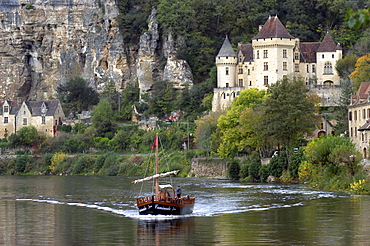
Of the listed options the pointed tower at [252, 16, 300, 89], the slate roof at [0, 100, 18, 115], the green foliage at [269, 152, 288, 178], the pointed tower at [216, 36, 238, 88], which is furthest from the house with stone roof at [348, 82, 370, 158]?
the slate roof at [0, 100, 18, 115]

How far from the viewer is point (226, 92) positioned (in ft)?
359

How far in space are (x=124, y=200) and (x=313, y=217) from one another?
18.5 m

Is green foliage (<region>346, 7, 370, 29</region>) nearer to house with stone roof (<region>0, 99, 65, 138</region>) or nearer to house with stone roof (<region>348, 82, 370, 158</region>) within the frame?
house with stone roof (<region>348, 82, 370, 158</region>)

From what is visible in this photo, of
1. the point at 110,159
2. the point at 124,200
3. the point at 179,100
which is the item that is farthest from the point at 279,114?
the point at 179,100

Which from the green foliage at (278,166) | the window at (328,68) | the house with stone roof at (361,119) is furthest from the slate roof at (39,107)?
the house with stone roof at (361,119)

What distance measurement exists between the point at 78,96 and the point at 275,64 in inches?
1514

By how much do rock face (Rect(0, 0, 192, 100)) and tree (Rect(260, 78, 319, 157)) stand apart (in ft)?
178

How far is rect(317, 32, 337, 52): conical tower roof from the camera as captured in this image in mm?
107562

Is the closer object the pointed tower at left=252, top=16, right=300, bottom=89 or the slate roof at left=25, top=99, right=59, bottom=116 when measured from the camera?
the pointed tower at left=252, top=16, right=300, bottom=89

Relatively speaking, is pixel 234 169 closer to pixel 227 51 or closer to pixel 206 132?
pixel 206 132

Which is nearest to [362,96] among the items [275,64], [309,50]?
[275,64]

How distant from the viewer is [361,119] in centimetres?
6988

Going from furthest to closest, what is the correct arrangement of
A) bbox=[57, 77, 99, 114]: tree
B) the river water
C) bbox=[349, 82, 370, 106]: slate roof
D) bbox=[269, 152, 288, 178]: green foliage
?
1. bbox=[57, 77, 99, 114]: tree
2. bbox=[269, 152, 288, 178]: green foliage
3. bbox=[349, 82, 370, 106]: slate roof
4. the river water

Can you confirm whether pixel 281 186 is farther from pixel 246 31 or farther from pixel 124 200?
pixel 246 31
